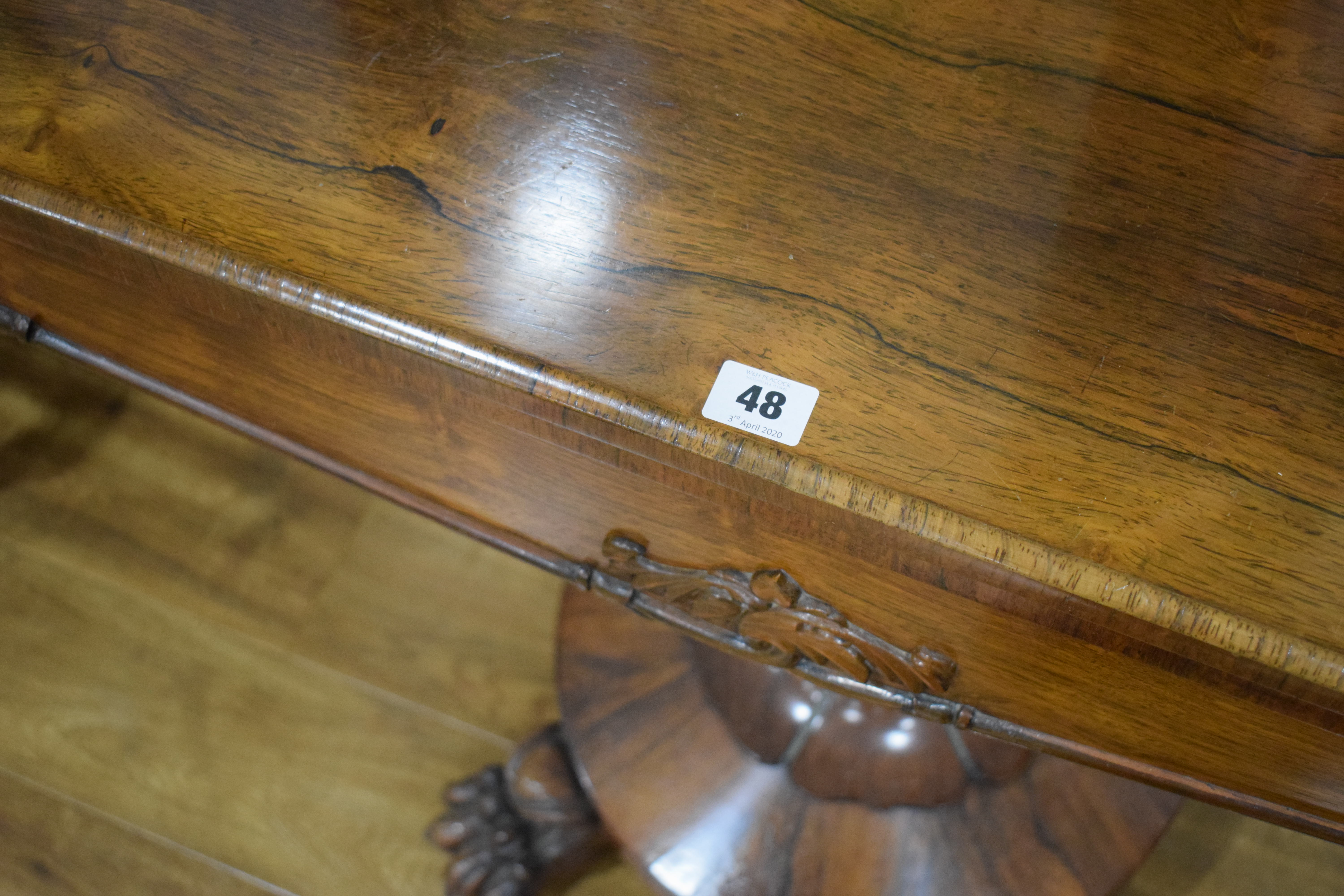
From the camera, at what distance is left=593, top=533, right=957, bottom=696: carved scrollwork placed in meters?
0.59

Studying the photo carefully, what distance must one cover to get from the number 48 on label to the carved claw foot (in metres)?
0.56

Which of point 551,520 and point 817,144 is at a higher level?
point 817,144

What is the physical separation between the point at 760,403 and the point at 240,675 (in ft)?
2.52

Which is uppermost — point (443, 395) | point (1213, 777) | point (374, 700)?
point (443, 395)

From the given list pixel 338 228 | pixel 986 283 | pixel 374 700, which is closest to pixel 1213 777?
pixel 986 283

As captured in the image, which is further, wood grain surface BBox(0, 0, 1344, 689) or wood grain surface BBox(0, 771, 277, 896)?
wood grain surface BBox(0, 771, 277, 896)

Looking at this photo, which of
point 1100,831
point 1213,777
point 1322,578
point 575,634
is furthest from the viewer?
point 575,634

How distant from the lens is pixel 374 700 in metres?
1.09

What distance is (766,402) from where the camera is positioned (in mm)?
534

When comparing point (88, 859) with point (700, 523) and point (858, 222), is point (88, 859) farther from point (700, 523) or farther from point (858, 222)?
point (858, 222)

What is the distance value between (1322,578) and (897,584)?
0.59 feet

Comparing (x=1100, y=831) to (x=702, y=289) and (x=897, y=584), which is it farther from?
(x=702, y=289)

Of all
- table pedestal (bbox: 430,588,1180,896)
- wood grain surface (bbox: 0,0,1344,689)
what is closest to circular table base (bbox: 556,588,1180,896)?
table pedestal (bbox: 430,588,1180,896)

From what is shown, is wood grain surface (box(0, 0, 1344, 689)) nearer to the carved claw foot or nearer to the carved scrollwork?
the carved scrollwork
